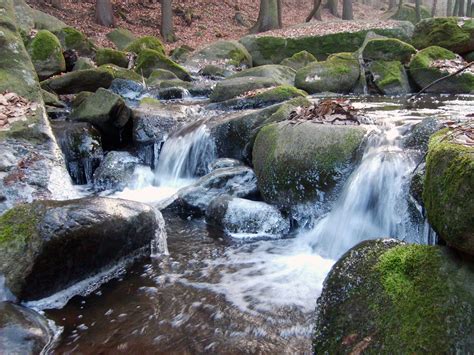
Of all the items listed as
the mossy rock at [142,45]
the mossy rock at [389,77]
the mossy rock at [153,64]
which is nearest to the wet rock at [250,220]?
the mossy rock at [389,77]

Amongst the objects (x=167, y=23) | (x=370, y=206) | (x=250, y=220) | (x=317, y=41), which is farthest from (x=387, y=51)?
(x=167, y=23)

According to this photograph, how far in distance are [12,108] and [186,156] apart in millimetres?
A: 3088

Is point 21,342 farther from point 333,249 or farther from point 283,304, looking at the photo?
point 333,249

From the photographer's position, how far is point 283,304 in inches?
162

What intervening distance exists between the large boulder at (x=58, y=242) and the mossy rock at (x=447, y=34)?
13.5 metres

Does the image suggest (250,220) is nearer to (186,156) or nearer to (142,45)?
(186,156)

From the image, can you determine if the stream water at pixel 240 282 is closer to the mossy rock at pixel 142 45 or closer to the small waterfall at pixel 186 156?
the small waterfall at pixel 186 156

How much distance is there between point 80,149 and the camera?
8984 mm

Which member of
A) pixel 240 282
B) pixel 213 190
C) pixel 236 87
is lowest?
pixel 240 282

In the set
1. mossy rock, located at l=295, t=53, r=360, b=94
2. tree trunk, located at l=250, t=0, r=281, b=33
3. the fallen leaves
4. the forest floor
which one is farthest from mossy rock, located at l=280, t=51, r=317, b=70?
the fallen leaves

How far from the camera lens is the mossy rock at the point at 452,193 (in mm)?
2340

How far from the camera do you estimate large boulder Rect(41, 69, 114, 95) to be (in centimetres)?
1211

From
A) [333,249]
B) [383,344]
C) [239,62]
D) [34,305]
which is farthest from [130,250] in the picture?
[239,62]

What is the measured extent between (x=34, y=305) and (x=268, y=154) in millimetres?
3555
